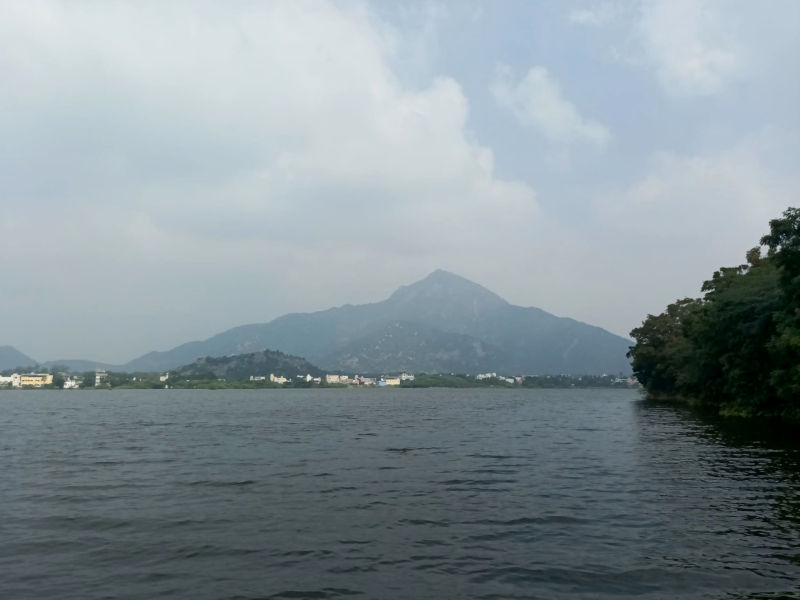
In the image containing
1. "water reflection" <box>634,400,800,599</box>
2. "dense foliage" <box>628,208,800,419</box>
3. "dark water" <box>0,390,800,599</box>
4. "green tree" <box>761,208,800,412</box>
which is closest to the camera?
"dark water" <box>0,390,800,599</box>

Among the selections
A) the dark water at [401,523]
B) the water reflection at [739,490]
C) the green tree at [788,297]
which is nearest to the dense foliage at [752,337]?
the green tree at [788,297]

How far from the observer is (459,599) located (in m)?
12.7

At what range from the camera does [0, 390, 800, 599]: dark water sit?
13844mm

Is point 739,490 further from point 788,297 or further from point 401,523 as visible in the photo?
point 788,297

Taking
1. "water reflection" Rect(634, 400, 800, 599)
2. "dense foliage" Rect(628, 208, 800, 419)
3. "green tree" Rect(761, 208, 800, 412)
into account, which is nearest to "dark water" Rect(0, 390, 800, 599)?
"water reflection" Rect(634, 400, 800, 599)

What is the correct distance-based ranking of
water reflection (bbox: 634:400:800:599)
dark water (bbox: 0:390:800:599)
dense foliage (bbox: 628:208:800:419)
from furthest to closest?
dense foliage (bbox: 628:208:800:419) → water reflection (bbox: 634:400:800:599) → dark water (bbox: 0:390:800:599)

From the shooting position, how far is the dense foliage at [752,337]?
54.7m

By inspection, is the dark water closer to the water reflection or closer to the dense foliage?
the water reflection

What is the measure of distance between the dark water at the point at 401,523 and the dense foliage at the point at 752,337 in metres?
22.2

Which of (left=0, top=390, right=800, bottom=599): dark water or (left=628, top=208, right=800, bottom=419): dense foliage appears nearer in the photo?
(left=0, top=390, right=800, bottom=599): dark water

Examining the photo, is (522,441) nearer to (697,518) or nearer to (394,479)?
(394,479)

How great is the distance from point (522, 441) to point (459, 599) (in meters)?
35.2

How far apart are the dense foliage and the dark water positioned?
22210 mm

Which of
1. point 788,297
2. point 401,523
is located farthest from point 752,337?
point 401,523
